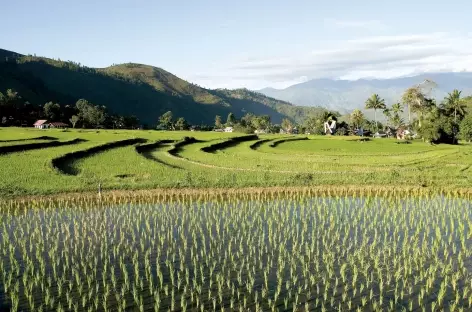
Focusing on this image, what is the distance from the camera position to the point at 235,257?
35.1 ft

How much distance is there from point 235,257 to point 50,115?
8643cm

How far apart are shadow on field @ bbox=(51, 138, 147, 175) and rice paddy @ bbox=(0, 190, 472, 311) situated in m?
7.47

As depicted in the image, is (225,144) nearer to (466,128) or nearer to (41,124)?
(466,128)

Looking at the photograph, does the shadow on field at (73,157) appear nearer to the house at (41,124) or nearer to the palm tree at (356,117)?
the house at (41,124)

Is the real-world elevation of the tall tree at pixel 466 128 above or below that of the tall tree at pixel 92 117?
below

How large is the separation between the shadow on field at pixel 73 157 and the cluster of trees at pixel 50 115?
152 ft

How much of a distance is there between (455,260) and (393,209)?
17.6ft

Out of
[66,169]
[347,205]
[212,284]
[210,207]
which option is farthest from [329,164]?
[212,284]

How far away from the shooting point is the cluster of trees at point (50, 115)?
80.2 m

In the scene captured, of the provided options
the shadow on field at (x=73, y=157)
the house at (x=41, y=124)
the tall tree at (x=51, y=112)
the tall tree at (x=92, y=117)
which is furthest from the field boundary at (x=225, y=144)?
the tall tree at (x=51, y=112)

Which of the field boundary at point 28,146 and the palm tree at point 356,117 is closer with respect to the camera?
the field boundary at point 28,146

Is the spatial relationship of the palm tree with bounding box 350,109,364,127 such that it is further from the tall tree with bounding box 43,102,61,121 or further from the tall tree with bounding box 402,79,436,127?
the tall tree with bounding box 43,102,61,121

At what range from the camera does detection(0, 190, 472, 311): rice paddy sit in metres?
8.34

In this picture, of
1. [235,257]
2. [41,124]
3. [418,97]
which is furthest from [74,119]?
[235,257]
